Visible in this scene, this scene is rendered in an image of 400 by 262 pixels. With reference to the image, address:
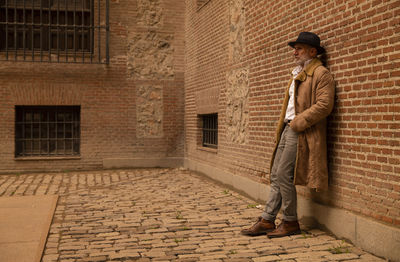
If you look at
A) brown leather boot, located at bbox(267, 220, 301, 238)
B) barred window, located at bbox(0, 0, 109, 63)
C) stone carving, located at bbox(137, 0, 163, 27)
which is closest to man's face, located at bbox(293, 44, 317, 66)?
brown leather boot, located at bbox(267, 220, 301, 238)

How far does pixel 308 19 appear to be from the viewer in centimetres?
521

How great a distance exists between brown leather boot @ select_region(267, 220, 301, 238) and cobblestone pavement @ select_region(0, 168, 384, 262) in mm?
81

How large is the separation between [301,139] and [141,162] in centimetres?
678

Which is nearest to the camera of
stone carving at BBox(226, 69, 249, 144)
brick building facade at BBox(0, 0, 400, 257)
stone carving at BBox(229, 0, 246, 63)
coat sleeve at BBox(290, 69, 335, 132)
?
brick building facade at BBox(0, 0, 400, 257)

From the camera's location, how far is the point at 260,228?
463 centimetres

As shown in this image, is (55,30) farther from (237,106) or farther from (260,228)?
(260,228)

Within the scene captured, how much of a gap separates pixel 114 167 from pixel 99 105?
5.12ft

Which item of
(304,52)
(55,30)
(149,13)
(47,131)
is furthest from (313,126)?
(55,30)

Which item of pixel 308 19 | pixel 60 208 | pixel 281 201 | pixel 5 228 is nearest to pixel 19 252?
pixel 5 228

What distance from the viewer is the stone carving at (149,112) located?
421 inches

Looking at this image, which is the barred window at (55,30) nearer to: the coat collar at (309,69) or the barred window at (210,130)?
the barred window at (210,130)

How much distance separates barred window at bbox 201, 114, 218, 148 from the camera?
914 cm

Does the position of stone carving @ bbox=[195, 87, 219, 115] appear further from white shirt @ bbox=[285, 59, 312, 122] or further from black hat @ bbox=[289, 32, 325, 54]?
black hat @ bbox=[289, 32, 325, 54]

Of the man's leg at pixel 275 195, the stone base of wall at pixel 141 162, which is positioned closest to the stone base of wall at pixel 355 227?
the man's leg at pixel 275 195
